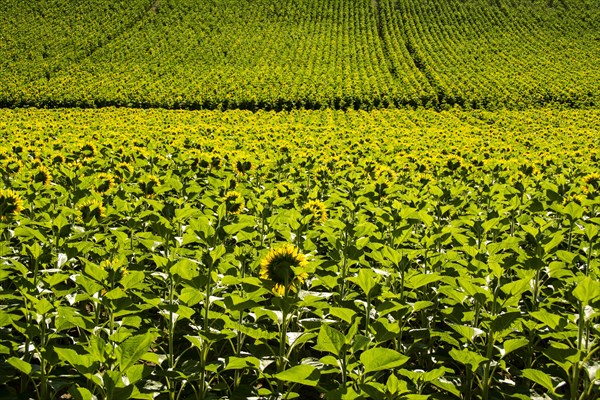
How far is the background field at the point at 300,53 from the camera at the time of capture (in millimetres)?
30484

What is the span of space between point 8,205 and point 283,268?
2.47 meters

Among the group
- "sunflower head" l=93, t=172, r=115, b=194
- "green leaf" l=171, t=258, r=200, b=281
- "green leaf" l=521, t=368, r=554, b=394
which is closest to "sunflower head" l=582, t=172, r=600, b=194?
"green leaf" l=521, t=368, r=554, b=394

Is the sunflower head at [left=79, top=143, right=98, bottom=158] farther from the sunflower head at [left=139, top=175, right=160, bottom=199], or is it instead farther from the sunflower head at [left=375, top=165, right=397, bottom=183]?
the sunflower head at [left=375, top=165, right=397, bottom=183]

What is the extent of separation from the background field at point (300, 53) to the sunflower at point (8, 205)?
2518 cm

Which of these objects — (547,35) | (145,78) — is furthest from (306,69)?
(547,35)

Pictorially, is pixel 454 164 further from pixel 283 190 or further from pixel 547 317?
pixel 547 317

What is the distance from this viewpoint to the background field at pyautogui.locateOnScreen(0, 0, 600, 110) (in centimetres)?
3048

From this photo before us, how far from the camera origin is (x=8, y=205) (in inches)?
147

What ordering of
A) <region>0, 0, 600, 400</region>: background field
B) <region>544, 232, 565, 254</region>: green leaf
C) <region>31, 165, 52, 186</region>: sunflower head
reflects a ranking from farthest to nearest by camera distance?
<region>31, 165, 52, 186</region>: sunflower head < <region>544, 232, 565, 254</region>: green leaf < <region>0, 0, 600, 400</region>: background field

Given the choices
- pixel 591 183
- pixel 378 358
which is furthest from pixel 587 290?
pixel 591 183

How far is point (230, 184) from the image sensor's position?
5.31 metres

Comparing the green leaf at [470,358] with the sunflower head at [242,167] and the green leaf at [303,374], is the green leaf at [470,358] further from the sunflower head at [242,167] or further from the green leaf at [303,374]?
the sunflower head at [242,167]

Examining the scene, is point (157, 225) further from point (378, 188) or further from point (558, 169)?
point (558, 169)

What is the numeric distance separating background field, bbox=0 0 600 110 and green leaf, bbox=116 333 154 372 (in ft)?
89.0
